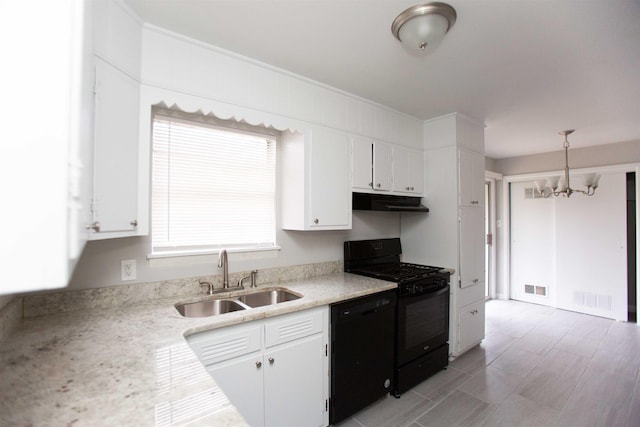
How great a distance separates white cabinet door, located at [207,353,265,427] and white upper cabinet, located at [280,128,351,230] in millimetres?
1050

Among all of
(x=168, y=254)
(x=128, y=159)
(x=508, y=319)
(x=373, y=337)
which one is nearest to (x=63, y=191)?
(x=128, y=159)

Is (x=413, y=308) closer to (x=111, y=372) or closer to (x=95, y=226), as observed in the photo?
(x=111, y=372)

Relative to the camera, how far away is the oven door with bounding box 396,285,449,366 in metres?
2.41

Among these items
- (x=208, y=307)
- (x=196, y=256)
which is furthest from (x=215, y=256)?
(x=208, y=307)

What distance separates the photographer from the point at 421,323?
260 cm

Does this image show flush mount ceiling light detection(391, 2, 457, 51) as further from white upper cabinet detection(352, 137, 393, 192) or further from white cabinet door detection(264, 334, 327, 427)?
white cabinet door detection(264, 334, 327, 427)

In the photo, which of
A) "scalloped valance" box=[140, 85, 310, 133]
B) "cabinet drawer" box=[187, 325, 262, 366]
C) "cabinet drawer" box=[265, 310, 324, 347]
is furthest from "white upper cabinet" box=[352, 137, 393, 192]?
"cabinet drawer" box=[187, 325, 262, 366]

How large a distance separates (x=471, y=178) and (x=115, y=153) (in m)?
3.24

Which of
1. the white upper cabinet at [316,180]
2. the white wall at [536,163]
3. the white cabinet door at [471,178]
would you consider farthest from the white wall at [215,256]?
the white wall at [536,163]

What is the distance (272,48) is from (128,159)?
113 centimetres

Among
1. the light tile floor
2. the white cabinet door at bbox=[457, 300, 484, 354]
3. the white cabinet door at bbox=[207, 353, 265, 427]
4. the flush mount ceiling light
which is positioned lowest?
the light tile floor

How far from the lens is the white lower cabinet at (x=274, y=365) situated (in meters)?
1.54

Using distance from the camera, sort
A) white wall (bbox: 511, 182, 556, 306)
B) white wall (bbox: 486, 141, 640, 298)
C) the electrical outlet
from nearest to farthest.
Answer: the electrical outlet → white wall (bbox: 486, 141, 640, 298) → white wall (bbox: 511, 182, 556, 306)

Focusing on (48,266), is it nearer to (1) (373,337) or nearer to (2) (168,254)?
(2) (168,254)
